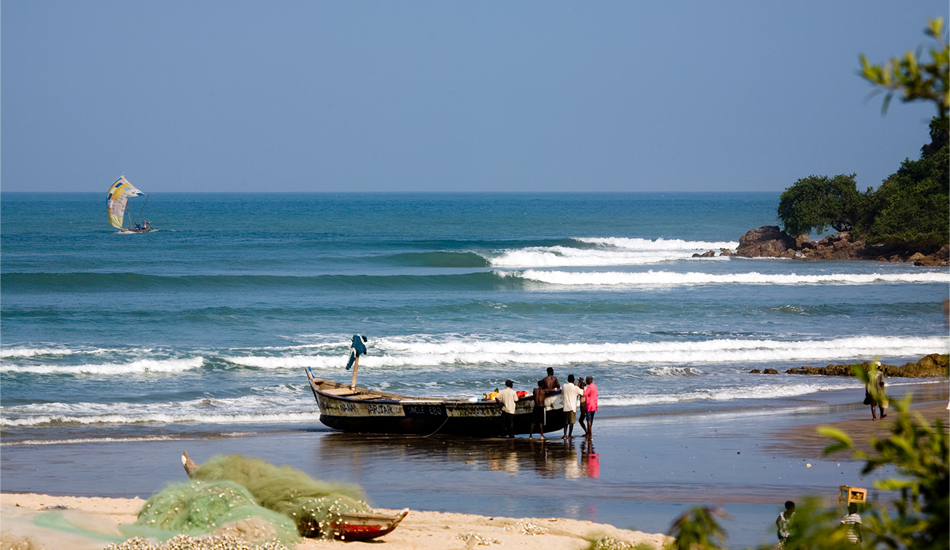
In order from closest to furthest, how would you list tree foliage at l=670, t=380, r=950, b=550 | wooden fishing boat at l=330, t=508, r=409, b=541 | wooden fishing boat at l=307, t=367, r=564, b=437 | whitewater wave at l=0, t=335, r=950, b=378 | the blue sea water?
tree foliage at l=670, t=380, r=950, b=550
wooden fishing boat at l=330, t=508, r=409, b=541
wooden fishing boat at l=307, t=367, r=564, b=437
the blue sea water
whitewater wave at l=0, t=335, r=950, b=378

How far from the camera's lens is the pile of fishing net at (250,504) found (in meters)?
7.82

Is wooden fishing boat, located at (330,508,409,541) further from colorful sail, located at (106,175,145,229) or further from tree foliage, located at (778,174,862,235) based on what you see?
colorful sail, located at (106,175,145,229)

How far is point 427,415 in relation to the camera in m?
14.9

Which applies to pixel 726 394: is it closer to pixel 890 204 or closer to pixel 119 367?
pixel 119 367

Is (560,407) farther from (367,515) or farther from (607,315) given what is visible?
(607,315)

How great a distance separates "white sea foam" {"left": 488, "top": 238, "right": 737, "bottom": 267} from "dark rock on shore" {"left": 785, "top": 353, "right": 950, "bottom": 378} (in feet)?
87.6

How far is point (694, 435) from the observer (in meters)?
14.4

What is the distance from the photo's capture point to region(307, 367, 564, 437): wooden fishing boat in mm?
14680

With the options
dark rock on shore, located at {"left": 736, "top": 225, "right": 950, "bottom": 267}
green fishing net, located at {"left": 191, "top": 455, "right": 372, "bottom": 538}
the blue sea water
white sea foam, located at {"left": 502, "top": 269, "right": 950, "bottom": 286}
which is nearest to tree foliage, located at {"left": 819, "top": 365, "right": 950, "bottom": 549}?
green fishing net, located at {"left": 191, "top": 455, "right": 372, "bottom": 538}

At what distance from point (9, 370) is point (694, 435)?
51.2 ft

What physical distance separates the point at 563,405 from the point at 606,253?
4223 cm

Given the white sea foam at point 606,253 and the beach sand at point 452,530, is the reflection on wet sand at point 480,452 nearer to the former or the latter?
the beach sand at point 452,530

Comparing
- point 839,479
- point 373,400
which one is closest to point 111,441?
point 373,400

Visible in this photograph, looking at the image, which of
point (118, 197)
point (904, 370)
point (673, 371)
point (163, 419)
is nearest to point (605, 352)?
point (673, 371)
